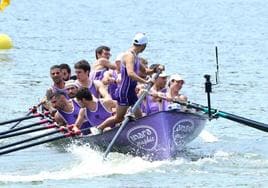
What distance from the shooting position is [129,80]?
47.0 feet

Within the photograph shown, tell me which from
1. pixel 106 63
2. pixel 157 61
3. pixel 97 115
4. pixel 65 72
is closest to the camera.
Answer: pixel 97 115

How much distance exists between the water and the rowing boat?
0.16 meters

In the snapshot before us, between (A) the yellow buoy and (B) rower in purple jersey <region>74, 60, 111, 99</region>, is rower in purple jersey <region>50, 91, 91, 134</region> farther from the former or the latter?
(A) the yellow buoy

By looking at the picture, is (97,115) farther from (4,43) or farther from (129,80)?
(4,43)

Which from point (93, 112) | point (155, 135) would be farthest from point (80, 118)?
point (155, 135)

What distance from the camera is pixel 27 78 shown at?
25.2 m

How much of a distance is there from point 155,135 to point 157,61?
15.1 metres

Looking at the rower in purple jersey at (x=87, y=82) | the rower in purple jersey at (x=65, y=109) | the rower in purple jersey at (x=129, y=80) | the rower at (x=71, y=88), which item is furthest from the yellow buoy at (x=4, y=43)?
the rower in purple jersey at (x=129, y=80)

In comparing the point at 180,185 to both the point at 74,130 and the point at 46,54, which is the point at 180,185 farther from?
the point at 46,54

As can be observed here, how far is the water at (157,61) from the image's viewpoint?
13.6 meters

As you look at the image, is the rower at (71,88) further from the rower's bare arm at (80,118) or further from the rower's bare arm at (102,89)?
the rower's bare arm at (80,118)

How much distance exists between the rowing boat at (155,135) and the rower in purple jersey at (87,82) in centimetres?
153

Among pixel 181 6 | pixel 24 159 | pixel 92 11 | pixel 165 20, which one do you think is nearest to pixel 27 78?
pixel 24 159

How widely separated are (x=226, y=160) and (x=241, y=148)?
48.0 inches
